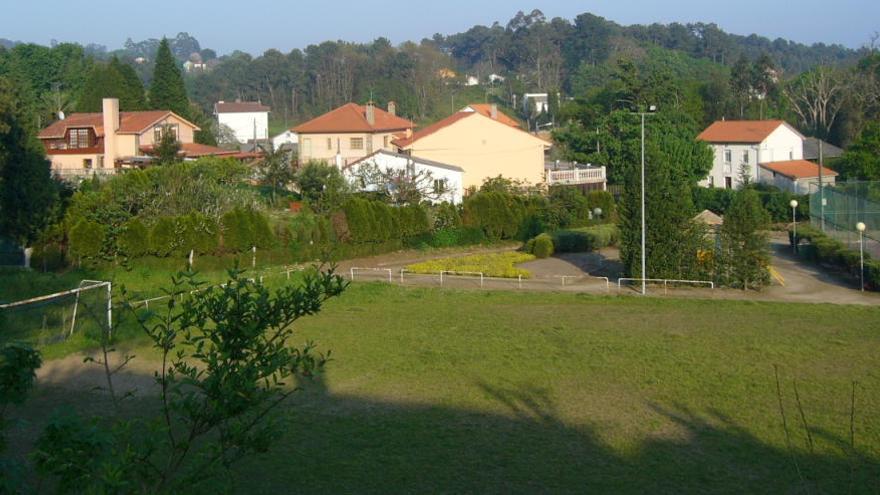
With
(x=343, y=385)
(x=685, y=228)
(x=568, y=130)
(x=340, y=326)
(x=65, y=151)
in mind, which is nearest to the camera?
(x=343, y=385)

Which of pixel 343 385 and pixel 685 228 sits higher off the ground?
pixel 685 228

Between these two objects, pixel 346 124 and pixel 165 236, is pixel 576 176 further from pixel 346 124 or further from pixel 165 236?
pixel 165 236

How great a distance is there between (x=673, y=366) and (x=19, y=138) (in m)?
27.4

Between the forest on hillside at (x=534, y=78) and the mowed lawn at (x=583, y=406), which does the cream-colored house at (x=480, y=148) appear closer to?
the forest on hillside at (x=534, y=78)

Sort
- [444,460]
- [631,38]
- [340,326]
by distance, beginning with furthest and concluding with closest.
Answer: [631,38] < [340,326] < [444,460]

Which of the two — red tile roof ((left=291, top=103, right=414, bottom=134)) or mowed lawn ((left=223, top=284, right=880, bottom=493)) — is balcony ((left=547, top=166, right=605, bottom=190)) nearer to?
red tile roof ((left=291, top=103, right=414, bottom=134))

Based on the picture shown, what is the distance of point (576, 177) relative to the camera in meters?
56.7

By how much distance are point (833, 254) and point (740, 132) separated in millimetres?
31445

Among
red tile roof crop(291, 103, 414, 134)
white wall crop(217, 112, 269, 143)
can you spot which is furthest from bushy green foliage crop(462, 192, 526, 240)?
white wall crop(217, 112, 269, 143)

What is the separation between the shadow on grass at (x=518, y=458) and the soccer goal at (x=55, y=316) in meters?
5.94

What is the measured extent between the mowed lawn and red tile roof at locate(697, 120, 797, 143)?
40171 mm

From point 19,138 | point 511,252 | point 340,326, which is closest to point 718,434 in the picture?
point 340,326

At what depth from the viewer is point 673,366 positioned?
1841cm

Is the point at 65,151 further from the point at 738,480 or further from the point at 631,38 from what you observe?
the point at 631,38
